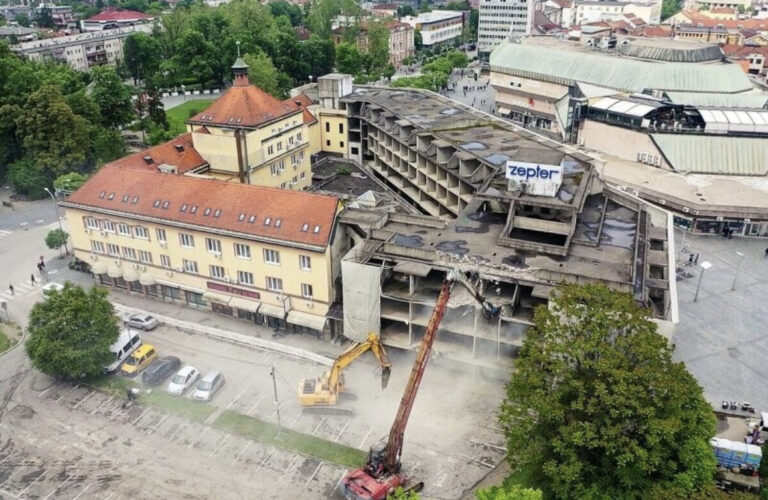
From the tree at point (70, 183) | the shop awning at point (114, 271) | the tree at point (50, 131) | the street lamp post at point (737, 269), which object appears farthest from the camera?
the tree at point (50, 131)

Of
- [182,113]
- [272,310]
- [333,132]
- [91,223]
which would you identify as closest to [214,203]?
[272,310]

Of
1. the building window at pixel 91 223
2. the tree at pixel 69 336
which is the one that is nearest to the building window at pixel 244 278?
the tree at pixel 69 336

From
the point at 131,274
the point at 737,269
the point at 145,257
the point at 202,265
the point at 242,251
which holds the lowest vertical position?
the point at 737,269

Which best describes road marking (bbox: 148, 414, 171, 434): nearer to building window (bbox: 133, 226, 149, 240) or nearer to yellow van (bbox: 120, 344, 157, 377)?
yellow van (bbox: 120, 344, 157, 377)

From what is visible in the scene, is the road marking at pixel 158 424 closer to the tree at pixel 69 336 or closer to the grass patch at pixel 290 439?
the grass patch at pixel 290 439

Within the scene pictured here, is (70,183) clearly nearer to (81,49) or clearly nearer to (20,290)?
(20,290)

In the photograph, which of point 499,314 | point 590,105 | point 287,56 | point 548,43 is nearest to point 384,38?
point 287,56

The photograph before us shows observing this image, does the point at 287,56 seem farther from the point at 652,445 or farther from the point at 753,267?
the point at 652,445

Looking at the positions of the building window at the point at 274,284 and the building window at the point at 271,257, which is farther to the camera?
the building window at the point at 274,284
